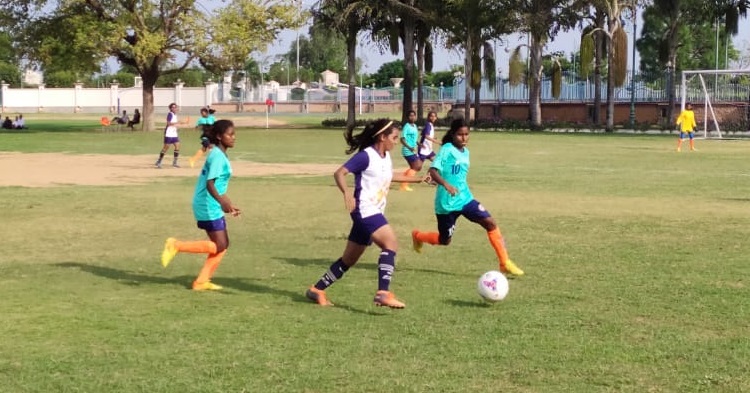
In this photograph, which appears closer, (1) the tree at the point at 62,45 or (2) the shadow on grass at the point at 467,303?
(2) the shadow on grass at the point at 467,303

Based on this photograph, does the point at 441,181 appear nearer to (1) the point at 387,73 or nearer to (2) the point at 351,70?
(2) the point at 351,70

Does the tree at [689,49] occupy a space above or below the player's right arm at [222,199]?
above

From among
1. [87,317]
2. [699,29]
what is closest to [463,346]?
[87,317]

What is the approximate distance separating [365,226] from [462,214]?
2050 mm

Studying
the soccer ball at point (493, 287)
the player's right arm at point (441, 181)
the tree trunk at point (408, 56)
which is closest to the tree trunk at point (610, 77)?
the tree trunk at point (408, 56)

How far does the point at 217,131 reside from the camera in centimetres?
810

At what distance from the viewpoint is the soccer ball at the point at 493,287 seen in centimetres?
729

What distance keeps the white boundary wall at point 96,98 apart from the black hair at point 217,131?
273ft

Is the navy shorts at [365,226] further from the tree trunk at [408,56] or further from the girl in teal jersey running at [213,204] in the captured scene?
the tree trunk at [408,56]

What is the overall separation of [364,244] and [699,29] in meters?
81.1

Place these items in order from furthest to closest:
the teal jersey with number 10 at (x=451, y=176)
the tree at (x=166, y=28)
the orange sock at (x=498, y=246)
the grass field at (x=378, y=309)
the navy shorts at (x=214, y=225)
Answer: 1. the tree at (x=166, y=28)
2. the teal jersey with number 10 at (x=451, y=176)
3. the orange sock at (x=498, y=246)
4. the navy shorts at (x=214, y=225)
5. the grass field at (x=378, y=309)

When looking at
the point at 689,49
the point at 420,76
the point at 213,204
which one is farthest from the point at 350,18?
the point at 689,49

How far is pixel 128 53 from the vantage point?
147 ft

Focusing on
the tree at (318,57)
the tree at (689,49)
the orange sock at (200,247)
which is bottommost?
the orange sock at (200,247)
